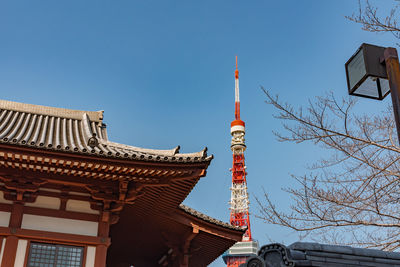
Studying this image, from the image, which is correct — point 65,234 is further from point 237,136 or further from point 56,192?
point 237,136

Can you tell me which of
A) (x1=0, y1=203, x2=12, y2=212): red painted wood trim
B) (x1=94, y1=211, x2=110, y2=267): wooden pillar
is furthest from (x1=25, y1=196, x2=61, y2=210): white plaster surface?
(x1=94, y1=211, x2=110, y2=267): wooden pillar

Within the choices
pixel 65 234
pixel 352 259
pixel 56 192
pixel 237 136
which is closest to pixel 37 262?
pixel 65 234

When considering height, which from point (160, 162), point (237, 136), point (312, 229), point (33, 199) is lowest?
point (312, 229)

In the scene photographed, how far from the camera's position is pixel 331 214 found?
30.8 feet

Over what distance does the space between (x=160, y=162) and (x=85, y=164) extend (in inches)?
62.9

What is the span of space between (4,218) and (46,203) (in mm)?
937

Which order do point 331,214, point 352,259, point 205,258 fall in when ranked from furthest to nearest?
point 205,258
point 331,214
point 352,259

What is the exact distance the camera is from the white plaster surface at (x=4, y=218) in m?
10.3

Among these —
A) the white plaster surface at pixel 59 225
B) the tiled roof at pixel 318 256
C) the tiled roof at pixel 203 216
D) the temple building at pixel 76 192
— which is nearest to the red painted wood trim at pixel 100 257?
the temple building at pixel 76 192

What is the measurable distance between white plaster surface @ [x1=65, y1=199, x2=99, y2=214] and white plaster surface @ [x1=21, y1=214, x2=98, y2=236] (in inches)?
11.0

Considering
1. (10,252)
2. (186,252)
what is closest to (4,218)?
(10,252)

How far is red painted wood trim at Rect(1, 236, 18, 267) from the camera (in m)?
9.95

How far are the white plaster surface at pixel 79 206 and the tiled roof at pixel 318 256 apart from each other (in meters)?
5.15

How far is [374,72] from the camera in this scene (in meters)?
4.79
